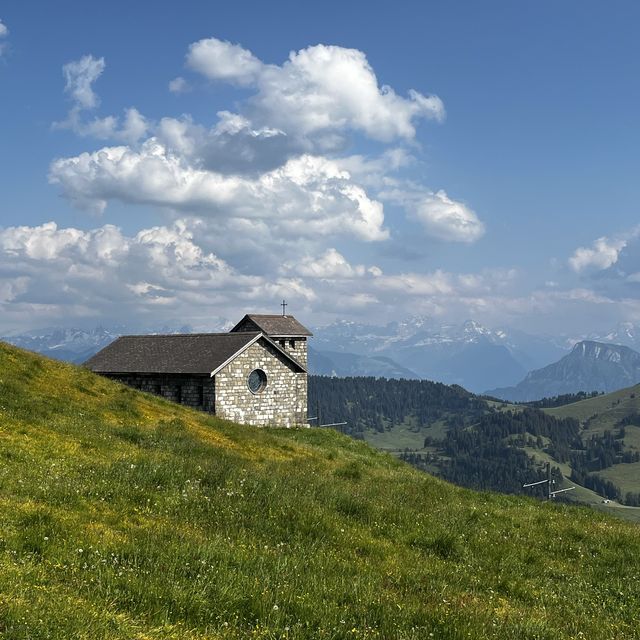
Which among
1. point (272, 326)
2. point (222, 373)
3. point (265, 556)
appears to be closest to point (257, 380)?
point (222, 373)

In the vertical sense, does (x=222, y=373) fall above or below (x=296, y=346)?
below

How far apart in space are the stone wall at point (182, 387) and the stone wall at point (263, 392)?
0.90 metres

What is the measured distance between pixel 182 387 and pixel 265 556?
4333cm

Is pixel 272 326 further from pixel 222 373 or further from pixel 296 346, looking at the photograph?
pixel 222 373

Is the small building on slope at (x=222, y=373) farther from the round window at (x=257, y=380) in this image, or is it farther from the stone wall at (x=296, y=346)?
the stone wall at (x=296, y=346)

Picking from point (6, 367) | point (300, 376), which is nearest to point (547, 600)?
point (6, 367)

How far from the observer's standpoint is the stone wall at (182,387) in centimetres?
5081

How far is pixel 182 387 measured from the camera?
52.3 m

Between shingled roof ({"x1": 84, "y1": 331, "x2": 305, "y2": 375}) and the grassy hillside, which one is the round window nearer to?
shingled roof ({"x1": 84, "y1": 331, "x2": 305, "y2": 375})

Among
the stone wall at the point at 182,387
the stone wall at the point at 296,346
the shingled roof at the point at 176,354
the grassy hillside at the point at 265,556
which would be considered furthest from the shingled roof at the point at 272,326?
the grassy hillside at the point at 265,556

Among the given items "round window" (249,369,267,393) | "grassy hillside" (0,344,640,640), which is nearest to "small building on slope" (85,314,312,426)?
"round window" (249,369,267,393)

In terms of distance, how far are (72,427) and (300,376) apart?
37.0 meters

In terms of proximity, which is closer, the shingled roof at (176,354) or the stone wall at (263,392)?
the stone wall at (263,392)

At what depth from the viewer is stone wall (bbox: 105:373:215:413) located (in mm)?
50812
